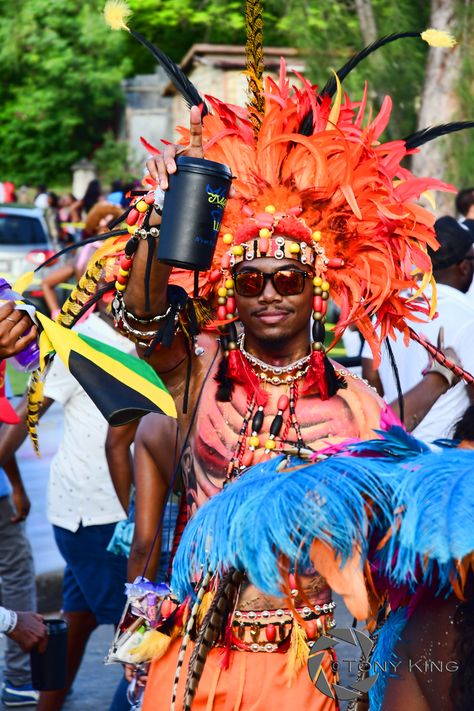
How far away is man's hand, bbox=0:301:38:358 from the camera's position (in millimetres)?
2936

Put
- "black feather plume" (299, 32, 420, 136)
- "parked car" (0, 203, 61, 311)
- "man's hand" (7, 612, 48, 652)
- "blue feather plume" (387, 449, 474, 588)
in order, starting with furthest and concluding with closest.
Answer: "parked car" (0, 203, 61, 311), "man's hand" (7, 612, 48, 652), "black feather plume" (299, 32, 420, 136), "blue feather plume" (387, 449, 474, 588)

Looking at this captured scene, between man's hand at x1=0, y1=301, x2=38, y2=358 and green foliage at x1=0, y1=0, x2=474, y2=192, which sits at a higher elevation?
green foliage at x1=0, y1=0, x2=474, y2=192

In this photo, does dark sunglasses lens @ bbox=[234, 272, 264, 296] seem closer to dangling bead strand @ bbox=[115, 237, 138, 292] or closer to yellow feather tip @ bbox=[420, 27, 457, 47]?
dangling bead strand @ bbox=[115, 237, 138, 292]

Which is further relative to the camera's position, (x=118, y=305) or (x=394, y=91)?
(x=394, y=91)

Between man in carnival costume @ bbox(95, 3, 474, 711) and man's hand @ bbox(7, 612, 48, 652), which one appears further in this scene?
man's hand @ bbox(7, 612, 48, 652)

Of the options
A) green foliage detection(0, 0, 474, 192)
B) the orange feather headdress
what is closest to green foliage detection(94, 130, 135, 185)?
green foliage detection(0, 0, 474, 192)

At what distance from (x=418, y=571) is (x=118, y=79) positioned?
115ft

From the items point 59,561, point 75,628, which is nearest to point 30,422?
point 75,628

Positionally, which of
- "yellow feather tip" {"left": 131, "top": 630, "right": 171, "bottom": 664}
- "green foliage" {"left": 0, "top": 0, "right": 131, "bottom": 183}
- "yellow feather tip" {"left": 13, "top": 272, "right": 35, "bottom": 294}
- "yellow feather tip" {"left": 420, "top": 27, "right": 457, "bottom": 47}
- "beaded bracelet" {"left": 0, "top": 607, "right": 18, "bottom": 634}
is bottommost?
"beaded bracelet" {"left": 0, "top": 607, "right": 18, "bottom": 634}

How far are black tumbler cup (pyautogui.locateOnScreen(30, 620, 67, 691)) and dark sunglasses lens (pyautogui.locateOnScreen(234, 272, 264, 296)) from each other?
1892 millimetres

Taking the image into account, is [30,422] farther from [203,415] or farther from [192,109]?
[192,109]

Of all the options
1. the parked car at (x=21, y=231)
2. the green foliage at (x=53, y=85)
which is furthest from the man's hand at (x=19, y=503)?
the green foliage at (x=53, y=85)

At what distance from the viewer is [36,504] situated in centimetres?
893

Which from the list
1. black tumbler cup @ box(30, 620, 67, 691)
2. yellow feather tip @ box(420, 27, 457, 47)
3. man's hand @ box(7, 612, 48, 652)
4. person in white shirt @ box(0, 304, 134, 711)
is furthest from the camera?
person in white shirt @ box(0, 304, 134, 711)
